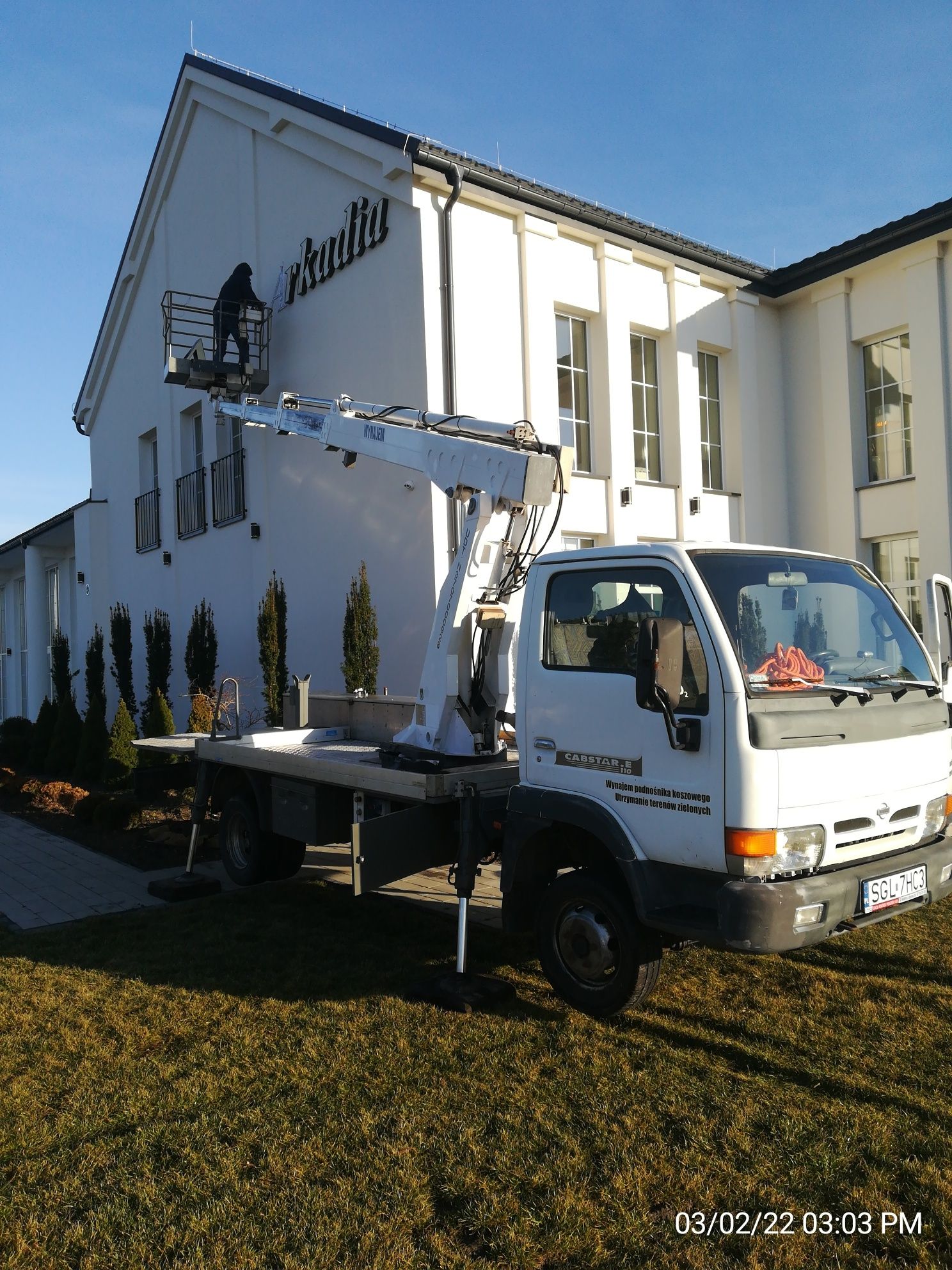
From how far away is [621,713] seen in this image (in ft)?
15.3

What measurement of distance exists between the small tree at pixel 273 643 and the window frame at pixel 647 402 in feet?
17.0

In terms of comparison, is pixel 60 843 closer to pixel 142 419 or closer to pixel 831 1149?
pixel 831 1149

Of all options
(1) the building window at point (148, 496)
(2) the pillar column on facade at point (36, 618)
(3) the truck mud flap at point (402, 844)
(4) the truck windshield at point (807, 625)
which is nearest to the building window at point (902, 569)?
(4) the truck windshield at point (807, 625)

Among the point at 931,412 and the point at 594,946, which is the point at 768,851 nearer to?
the point at 594,946

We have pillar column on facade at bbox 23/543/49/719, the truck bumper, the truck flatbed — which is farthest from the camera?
pillar column on facade at bbox 23/543/49/719

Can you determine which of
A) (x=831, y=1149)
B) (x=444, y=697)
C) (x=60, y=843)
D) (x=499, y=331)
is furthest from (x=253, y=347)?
(x=831, y=1149)

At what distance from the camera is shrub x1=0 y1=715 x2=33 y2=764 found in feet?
55.2

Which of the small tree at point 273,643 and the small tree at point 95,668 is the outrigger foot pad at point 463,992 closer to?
the small tree at point 273,643

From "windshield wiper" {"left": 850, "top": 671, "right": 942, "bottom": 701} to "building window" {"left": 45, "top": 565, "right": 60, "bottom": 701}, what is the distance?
21.2m

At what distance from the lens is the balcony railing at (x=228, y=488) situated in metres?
15.3

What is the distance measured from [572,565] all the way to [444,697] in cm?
152

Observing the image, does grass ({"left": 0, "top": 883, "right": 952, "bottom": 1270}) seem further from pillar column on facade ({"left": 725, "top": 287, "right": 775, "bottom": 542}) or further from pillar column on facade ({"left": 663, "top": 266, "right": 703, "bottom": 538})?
pillar column on facade ({"left": 725, "top": 287, "right": 775, "bottom": 542})

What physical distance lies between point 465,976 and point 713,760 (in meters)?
2.00

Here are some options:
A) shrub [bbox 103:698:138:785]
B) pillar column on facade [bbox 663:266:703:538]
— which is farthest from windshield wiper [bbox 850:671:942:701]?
shrub [bbox 103:698:138:785]
